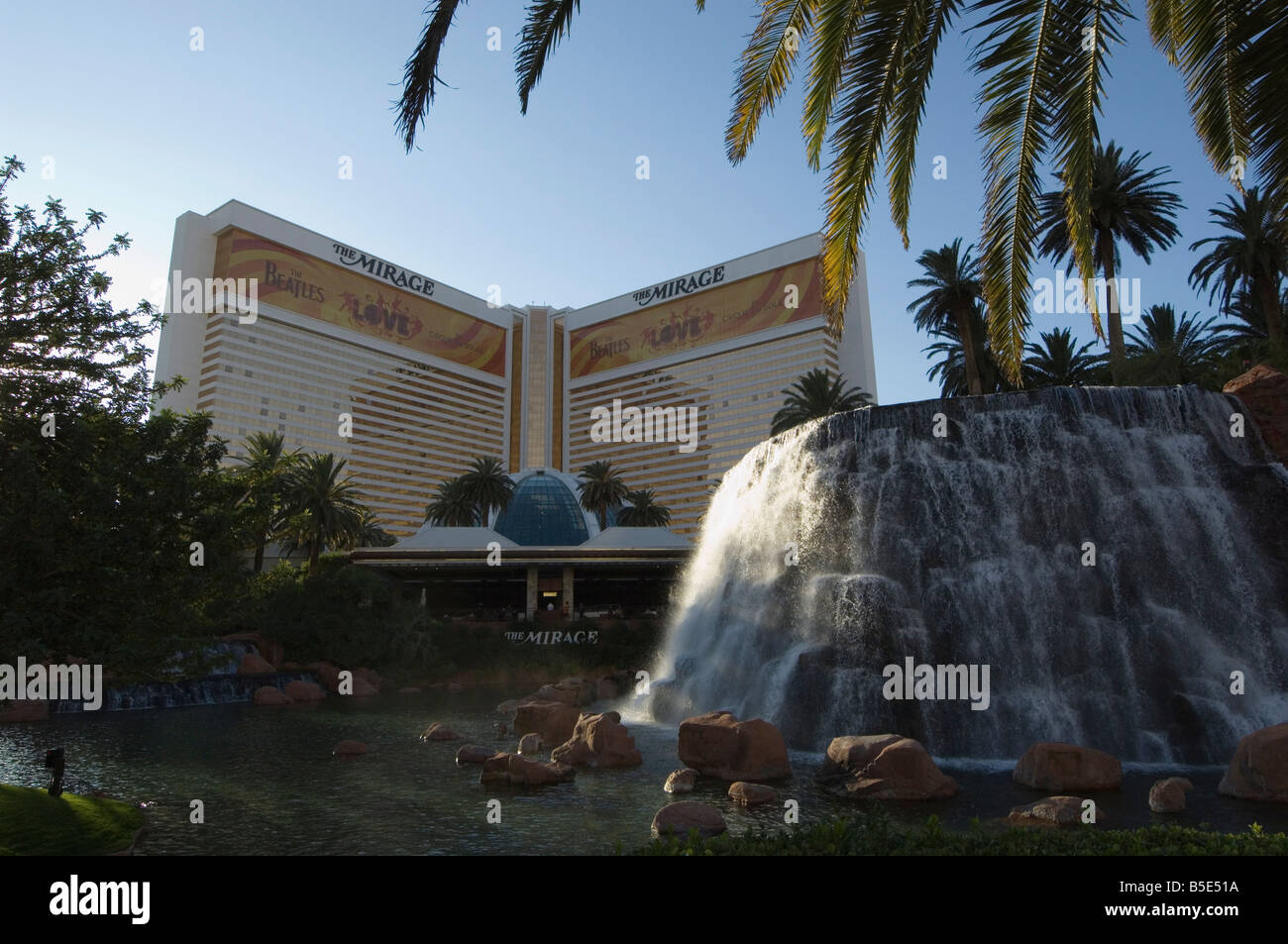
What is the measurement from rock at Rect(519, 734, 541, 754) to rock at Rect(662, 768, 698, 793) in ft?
16.5

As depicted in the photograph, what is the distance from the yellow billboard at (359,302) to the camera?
429 ft

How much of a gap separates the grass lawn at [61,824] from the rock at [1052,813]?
1278 centimetres

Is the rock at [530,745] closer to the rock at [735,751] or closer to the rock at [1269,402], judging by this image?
the rock at [735,751]

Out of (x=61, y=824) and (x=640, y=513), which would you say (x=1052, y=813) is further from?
(x=640, y=513)

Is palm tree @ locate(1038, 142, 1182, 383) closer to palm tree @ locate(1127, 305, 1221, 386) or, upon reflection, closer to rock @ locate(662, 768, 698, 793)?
palm tree @ locate(1127, 305, 1221, 386)

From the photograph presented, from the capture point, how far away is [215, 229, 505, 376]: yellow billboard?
429 feet

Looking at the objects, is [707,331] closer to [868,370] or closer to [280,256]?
[868,370]

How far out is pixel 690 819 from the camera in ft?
39.6

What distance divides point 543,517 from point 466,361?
252 ft

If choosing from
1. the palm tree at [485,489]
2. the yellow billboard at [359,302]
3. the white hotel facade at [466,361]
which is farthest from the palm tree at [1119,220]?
the yellow billboard at [359,302]

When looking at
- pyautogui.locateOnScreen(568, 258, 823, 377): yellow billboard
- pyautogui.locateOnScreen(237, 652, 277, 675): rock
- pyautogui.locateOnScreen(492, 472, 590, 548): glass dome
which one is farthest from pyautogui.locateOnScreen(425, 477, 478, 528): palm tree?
pyautogui.locateOnScreen(568, 258, 823, 377): yellow billboard

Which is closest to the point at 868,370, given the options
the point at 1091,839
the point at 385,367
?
the point at 385,367

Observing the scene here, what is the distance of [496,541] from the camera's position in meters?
62.8
